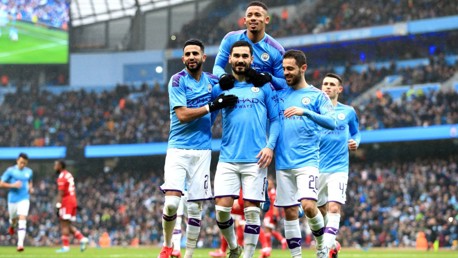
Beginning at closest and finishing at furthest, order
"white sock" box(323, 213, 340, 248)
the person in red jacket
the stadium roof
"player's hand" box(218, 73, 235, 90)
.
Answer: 1. "player's hand" box(218, 73, 235, 90)
2. "white sock" box(323, 213, 340, 248)
3. the person in red jacket
4. the stadium roof

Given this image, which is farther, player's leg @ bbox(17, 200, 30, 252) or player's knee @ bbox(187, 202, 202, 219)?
player's leg @ bbox(17, 200, 30, 252)

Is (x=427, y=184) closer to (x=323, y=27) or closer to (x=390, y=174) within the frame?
(x=390, y=174)

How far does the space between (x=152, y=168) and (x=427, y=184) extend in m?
19.3

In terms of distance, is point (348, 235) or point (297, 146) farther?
point (348, 235)

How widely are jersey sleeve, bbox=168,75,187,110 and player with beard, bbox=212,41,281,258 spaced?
0.69 m

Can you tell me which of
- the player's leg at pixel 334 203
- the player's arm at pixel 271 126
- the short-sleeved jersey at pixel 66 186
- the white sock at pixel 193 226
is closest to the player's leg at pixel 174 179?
the white sock at pixel 193 226

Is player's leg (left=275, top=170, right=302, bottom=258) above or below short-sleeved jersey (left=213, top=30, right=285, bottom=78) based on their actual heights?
below

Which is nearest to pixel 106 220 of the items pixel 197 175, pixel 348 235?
pixel 348 235

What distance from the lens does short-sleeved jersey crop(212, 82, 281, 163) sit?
10.6m

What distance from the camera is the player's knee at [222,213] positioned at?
413 inches

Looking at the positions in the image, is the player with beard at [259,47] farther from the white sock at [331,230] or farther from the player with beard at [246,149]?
the white sock at [331,230]

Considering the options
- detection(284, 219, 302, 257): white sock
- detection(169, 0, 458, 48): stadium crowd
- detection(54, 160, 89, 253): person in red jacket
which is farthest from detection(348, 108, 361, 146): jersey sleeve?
detection(169, 0, 458, 48): stadium crowd

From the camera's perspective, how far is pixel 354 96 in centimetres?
4416

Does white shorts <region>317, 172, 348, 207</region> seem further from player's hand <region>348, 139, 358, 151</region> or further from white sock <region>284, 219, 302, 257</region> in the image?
white sock <region>284, 219, 302, 257</region>
